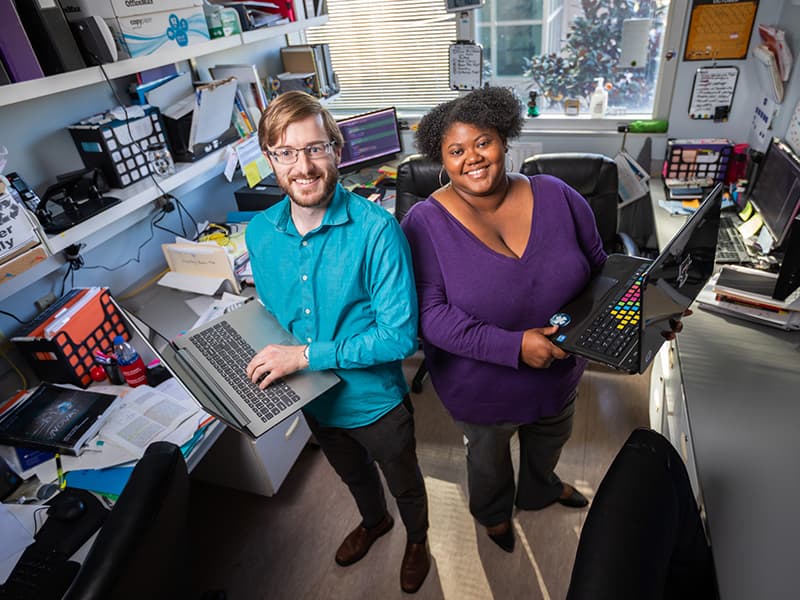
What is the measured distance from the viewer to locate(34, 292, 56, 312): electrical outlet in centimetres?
176

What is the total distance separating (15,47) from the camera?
125 cm

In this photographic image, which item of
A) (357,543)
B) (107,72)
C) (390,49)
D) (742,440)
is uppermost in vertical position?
(107,72)

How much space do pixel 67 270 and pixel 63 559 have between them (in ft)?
3.51

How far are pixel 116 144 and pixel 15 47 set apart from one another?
436 millimetres

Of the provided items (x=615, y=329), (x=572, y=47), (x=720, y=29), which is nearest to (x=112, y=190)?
(x=615, y=329)

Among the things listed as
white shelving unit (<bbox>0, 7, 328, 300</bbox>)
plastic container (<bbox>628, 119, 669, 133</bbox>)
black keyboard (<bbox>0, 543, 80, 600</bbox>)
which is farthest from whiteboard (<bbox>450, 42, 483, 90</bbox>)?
black keyboard (<bbox>0, 543, 80, 600</bbox>)

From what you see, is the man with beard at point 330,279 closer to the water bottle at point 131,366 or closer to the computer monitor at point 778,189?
the water bottle at point 131,366

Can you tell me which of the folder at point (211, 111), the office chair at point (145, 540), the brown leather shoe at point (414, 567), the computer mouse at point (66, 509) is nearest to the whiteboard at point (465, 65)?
the folder at point (211, 111)

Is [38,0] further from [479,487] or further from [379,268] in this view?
[479,487]

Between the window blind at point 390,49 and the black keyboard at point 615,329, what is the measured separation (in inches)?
86.5

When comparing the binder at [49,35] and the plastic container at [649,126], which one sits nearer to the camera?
the binder at [49,35]

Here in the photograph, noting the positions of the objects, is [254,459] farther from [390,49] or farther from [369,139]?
[390,49]

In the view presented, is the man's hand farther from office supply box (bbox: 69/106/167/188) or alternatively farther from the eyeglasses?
office supply box (bbox: 69/106/167/188)

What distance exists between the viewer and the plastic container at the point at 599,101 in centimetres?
274
